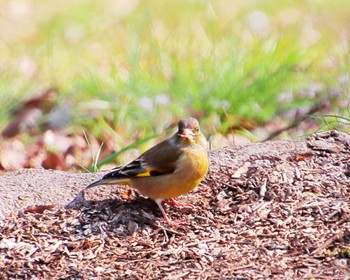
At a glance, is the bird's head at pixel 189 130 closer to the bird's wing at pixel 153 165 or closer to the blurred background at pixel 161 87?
the bird's wing at pixel 153 165

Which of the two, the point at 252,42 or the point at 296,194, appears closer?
the point at 296,194

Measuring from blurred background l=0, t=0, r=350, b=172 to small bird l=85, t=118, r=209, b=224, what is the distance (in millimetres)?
1575

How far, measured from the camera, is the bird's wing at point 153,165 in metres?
5.40

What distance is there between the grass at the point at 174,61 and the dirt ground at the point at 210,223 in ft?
6.20

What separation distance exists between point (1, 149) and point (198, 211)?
3.52 m

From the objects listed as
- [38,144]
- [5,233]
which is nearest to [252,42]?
[38,144]

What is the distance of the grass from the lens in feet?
27.1

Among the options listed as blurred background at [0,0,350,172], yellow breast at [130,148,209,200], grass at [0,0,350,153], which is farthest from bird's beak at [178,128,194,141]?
grass at [0,0,350,153]

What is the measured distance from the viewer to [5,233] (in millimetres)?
5215

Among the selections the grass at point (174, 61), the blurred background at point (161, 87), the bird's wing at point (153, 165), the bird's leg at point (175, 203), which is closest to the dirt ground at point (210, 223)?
the bird's leg at point (175, 203)

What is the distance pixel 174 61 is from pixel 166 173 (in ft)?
11.2

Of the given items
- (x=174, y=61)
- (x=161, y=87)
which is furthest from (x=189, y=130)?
(x=174, y=61)

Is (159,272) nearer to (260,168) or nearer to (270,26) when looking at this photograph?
(260,168)

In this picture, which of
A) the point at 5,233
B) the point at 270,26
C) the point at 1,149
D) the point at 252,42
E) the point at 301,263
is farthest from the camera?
the point at 270,26
